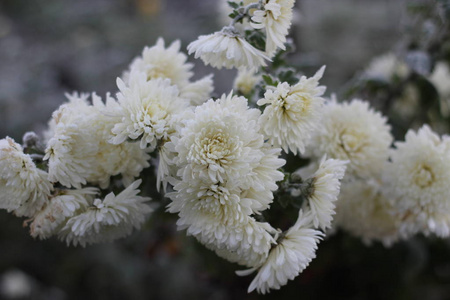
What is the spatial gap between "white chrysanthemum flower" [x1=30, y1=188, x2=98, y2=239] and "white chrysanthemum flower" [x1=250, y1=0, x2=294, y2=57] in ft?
1.01

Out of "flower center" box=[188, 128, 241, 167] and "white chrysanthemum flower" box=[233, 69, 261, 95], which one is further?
"white chrysanthemum flower" box=[233, 69, 261, 95]

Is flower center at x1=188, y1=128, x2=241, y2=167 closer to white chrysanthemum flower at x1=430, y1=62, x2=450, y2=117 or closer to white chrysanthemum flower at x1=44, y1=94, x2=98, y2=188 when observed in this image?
white chrysanthemum flower at x1=44, y1=94, x2=98, y2=188

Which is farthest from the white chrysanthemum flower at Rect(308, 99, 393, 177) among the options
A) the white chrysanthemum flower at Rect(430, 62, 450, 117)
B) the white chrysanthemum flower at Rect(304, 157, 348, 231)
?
the white chrysanthemum flower at Rect(430, 62, 450, 117)

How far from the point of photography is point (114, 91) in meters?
1.06

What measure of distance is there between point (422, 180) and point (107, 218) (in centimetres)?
47

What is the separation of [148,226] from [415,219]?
502 mm

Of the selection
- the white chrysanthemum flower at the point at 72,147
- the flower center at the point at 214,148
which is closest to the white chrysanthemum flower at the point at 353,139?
the flower center at the point at 214,148

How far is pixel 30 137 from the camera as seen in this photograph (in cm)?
60

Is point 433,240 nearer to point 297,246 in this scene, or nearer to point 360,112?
point 360,112

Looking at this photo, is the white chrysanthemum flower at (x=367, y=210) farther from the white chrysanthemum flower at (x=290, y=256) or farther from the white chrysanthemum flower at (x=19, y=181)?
the white chrysanthemum flower at (x=19, y=181)

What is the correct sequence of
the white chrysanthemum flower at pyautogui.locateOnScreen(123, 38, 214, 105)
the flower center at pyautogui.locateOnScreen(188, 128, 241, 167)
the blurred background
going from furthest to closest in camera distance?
the blurred background
the white chrysanthemum flower at pyautogui.locateOnScreen(123, 38, 214, 105)
the flower center at pyautogui.locateOnScreen(188, 128, 241, 167)

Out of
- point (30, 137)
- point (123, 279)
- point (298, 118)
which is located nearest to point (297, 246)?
point (298, 118)

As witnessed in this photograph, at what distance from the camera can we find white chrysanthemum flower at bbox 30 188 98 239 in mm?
543

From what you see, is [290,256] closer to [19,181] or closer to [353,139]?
[353,139]
